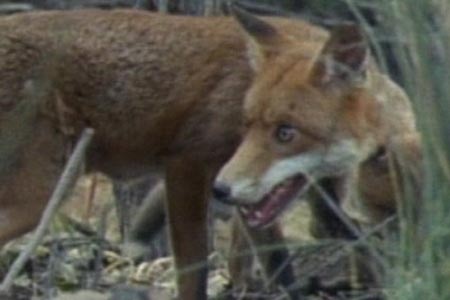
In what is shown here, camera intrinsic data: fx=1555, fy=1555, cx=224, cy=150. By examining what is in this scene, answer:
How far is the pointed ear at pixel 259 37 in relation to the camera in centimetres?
767

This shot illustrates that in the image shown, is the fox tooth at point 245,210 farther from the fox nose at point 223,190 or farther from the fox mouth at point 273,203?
the fox nose at point 223,190

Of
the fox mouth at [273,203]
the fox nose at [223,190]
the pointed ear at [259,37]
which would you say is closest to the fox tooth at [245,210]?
the fox mouth at [273,203]

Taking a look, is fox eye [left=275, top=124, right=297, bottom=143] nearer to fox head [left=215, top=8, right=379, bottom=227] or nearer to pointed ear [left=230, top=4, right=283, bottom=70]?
fox head [left=215, top=8, right=379, bottom=227]

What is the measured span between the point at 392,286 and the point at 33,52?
384cm

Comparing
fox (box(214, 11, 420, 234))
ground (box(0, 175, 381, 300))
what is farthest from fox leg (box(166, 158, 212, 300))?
fox (box(214, 11, 420, 234))

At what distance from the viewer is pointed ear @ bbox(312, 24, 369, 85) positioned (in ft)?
22.1

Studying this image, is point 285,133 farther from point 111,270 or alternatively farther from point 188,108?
point 111,270

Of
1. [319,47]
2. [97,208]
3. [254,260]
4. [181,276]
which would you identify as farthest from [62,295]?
[97,208]

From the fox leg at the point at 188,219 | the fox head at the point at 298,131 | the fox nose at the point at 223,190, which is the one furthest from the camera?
the fox leg at the point at 188,219

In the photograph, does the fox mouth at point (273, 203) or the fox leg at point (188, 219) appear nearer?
the fox mouth at point (273, 203)

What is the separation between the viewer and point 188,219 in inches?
328

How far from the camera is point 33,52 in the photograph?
25.4ft

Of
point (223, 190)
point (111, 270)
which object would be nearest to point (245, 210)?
point (223, 190)

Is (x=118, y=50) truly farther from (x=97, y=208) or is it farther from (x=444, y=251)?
(x=444, y=251)
